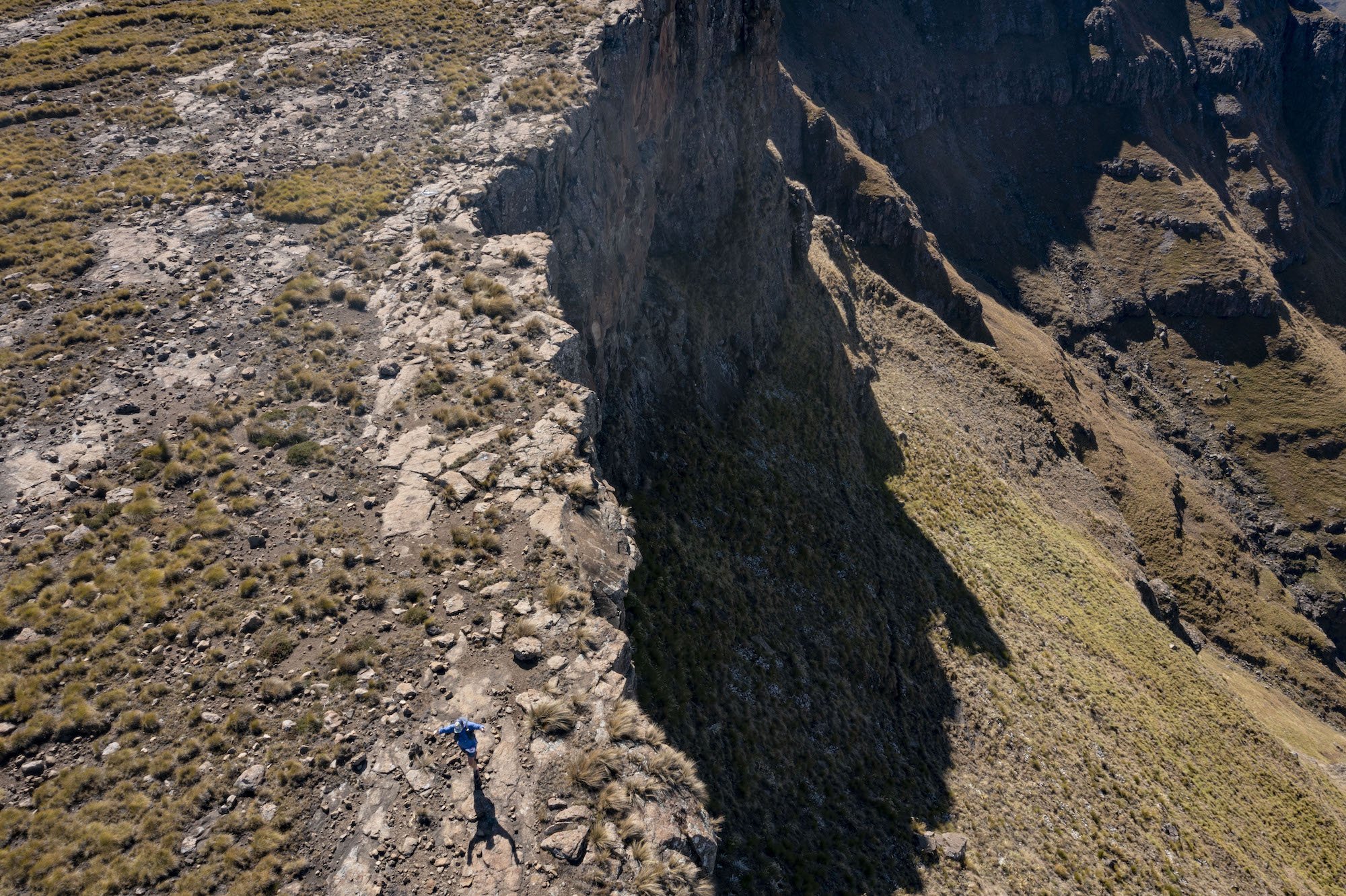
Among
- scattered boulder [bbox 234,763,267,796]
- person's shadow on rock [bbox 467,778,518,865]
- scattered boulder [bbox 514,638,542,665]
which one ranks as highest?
scattered boulder [bbox 514,638,542,665]

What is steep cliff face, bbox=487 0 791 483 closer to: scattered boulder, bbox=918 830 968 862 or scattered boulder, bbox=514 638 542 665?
scattered boulder, bbox=514 638 542 665

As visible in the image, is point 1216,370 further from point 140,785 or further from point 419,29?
point 140,785

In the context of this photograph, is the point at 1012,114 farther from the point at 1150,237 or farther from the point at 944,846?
the point at 944,846

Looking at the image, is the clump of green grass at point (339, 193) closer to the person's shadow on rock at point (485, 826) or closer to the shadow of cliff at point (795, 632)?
the shadow of cliff at point (795, 632)

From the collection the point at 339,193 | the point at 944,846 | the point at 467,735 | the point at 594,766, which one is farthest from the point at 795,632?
the point at 339,193

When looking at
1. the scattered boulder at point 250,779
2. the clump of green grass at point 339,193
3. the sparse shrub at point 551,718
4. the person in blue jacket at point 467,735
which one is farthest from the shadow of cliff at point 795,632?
the clump of green grass at point 339,193

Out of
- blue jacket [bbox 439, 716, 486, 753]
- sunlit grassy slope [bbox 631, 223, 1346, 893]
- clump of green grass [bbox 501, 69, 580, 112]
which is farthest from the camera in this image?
clump of green grass [bbox 501, 69, 580, 112]

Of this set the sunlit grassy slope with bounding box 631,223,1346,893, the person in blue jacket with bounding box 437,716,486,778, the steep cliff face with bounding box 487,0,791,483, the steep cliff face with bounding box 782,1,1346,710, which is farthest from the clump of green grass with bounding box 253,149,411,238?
the steep cliff face with bounding box 782,1,1346,710
